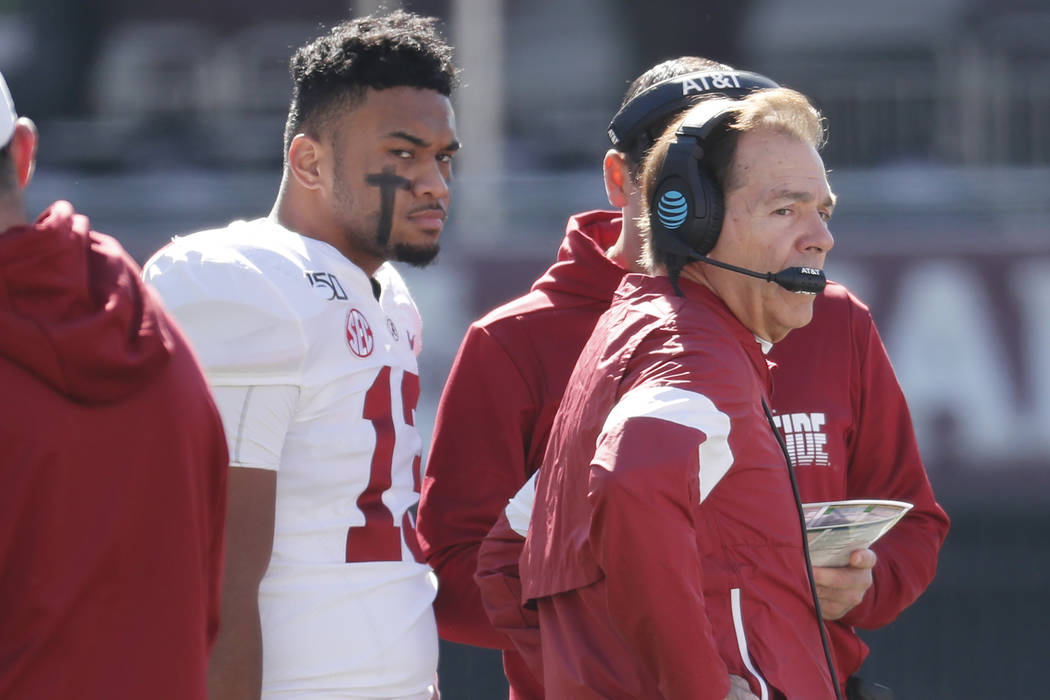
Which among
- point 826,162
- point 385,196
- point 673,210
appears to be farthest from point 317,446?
point 826,162

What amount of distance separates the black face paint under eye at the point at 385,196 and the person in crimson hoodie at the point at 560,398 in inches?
10.5

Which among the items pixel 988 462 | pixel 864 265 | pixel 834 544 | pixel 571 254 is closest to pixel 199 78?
pixel 864 265

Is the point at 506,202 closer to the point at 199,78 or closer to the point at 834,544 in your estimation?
the point at 199,78

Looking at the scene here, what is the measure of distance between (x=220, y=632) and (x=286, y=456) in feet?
1.06

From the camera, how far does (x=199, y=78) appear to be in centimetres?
1222

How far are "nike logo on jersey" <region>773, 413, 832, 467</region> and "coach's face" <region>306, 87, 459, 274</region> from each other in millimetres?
823

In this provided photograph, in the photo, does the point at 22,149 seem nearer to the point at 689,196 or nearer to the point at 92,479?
the point at 92,479

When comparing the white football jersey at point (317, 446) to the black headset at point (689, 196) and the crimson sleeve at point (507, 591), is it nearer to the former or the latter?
the crimson sleeve at point (507, 591)

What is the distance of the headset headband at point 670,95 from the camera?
276 centimetres

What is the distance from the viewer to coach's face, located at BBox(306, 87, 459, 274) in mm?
2842

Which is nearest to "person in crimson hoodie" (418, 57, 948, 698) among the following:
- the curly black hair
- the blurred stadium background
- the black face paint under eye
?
the black face paint under eye

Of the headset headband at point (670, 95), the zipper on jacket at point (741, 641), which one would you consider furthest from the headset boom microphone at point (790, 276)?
the headset headband at point (670, 95)

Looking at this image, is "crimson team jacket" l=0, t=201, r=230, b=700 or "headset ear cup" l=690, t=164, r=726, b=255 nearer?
"crimson team jacket" l=0, t=201, r=230, b=700

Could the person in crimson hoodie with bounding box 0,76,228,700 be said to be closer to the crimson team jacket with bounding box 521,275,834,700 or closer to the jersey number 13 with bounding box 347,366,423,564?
the crimson team jacket with bounding box 521,275,834,700
